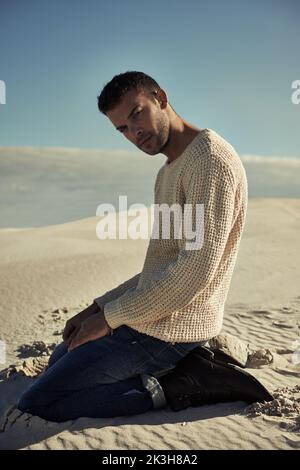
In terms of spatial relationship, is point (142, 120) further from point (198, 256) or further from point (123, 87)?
point (198, 256)

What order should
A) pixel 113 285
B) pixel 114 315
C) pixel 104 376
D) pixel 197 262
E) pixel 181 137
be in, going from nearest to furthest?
pixel 197 262, pixel 114 315, pixel 104 376, pixel 181 137, pixel 113 285

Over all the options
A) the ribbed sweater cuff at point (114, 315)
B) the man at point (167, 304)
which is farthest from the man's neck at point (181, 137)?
the ribbed sweater cuff at point (114, 315)

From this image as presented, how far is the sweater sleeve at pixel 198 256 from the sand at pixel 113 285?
89 cm

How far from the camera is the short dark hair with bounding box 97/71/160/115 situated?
9.89ft

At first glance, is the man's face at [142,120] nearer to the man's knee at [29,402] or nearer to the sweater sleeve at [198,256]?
the sweater sleeve at [198,256]

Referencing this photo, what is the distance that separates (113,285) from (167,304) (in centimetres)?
663

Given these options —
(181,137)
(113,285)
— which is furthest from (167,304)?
(113,285)

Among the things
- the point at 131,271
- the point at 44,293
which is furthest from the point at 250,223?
the point at 44,293

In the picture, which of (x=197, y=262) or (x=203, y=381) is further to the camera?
(x=203, y=381)

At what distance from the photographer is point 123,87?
3.01 metres

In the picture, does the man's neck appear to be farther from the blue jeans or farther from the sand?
the sand

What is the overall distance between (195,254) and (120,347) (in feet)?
2.57
